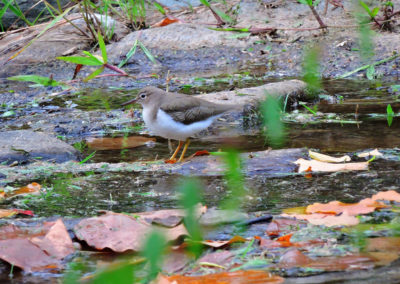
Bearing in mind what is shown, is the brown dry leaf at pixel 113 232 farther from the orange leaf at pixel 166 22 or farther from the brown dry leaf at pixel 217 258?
the orange leaf at pixel 166 22

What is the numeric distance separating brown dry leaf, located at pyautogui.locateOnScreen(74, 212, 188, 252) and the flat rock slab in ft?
4.46

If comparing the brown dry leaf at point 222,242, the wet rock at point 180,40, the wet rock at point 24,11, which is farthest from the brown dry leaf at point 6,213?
the wet rock at point 24,11

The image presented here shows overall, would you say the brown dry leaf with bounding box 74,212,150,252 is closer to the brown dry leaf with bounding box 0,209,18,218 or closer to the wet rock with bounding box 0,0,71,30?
the brown dry leaf with bounding box 0,209,18,218

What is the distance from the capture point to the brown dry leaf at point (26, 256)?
2.45 m

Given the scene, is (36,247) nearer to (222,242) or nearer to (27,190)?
(222,242)

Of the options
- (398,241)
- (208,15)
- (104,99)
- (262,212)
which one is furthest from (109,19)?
(398,241)

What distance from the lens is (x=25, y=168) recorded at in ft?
14.4

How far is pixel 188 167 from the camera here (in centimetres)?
434

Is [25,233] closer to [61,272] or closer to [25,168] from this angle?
[61,272]

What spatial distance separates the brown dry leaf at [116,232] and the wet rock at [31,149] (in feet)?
6.78

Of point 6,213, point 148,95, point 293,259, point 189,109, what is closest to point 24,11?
point 148,95

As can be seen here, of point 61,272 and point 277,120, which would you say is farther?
point 61,272

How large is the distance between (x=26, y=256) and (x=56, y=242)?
167mm

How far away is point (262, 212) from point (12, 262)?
120cm
